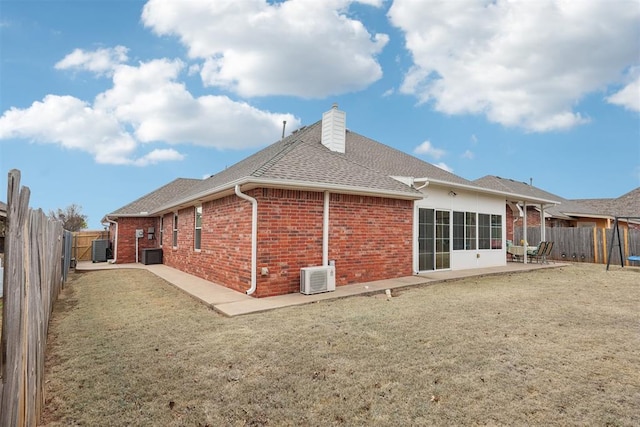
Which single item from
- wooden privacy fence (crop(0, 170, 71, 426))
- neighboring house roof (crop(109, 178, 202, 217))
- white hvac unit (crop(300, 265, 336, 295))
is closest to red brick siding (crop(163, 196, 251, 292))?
white hvac unit (crop(300, 265, 336, 295))

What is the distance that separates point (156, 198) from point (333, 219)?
581 inches

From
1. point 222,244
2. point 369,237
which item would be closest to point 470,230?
point 369,237

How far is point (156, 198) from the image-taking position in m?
19.4

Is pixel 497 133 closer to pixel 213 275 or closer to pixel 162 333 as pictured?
pixel 213 275

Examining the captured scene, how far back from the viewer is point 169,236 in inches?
590

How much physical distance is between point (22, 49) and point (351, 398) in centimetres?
1135

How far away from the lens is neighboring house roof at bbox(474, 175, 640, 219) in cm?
2320

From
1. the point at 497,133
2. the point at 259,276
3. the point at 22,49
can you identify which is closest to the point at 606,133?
the point at 497,133

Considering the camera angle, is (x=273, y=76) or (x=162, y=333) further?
(x=273, y=76)

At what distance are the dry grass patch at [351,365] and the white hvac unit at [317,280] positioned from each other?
719 millimetres

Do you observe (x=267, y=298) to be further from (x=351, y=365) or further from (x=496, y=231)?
(x=496, y=231)

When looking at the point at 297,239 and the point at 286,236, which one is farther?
the point at 297,239

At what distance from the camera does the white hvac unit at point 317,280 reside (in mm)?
7340

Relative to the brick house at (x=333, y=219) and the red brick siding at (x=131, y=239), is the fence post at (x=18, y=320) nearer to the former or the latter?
the brick house at (x=333, y=219)
